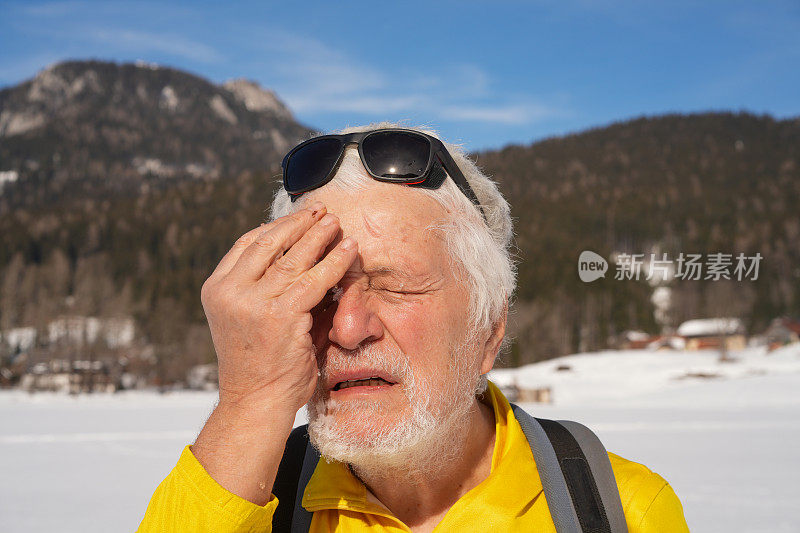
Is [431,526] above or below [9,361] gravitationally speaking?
above

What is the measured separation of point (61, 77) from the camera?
198 meters

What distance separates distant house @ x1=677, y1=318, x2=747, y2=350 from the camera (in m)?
47.0

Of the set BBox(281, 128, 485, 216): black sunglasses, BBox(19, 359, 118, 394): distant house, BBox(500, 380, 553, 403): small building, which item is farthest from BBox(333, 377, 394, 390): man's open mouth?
BBox(19, 359, 118, 394): distant house

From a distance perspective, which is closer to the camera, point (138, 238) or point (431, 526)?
point (431, 526)

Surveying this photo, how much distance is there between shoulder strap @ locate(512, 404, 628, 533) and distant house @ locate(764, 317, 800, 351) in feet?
179

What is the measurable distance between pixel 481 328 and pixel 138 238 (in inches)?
4220

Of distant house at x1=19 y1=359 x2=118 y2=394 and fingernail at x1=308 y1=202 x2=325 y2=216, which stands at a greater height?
fingernail at x1=308 y1=202 x2=325 y2=216

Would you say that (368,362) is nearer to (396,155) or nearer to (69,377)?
(396,155)

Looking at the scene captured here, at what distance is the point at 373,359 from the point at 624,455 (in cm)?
889

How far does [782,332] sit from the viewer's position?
162ft

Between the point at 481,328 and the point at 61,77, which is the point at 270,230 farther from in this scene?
the point at 61,77

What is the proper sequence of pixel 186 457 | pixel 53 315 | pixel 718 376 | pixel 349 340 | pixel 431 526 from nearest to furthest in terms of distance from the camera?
1. pixel 186 457
2. pixel 349 340
3. pixel 431 526
4. pixel 718 376
5. pixel 53 315

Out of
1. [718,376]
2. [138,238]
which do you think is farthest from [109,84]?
[718,376]

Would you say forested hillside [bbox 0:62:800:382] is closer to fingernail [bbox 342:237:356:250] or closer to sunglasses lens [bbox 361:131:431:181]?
sunglasses lens [bbox 361:131:431:181]
